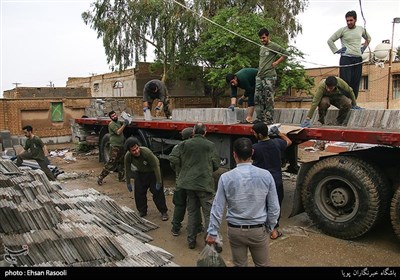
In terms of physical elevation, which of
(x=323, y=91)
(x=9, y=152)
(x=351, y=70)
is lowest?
(x=9, y=152)

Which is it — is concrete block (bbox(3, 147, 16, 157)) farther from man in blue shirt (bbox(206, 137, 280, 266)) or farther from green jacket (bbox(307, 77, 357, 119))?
man in blue shirt (bbox(206, 137, 280, 266))

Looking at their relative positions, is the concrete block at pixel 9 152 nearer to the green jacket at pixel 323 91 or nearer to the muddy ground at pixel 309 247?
the muddy ground at pixel 309 247

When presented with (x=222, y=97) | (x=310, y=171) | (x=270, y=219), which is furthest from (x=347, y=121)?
(x=222, y=97)

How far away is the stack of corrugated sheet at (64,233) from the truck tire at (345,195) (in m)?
2.27

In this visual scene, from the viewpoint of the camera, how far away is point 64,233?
13.2 feet

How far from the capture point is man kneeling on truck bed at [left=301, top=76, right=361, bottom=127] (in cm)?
551

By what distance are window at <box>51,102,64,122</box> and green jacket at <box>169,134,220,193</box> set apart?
1342 cm

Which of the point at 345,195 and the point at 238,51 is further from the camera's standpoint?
the point at 238,51

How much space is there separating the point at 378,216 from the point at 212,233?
2.66m

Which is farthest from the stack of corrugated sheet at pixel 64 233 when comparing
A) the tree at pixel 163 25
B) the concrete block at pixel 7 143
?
the tree at pixel 163 25

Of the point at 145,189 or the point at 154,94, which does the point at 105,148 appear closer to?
the point at 154,94

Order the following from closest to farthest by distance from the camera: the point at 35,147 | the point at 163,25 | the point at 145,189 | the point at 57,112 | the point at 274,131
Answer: the point at 274,131 → the point at 145,189 → the point at 35,147 → the point at 57,112 → the point at 163,25

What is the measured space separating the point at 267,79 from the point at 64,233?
13.4ft

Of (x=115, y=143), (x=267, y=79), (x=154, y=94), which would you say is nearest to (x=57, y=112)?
(x=154, y=94)
